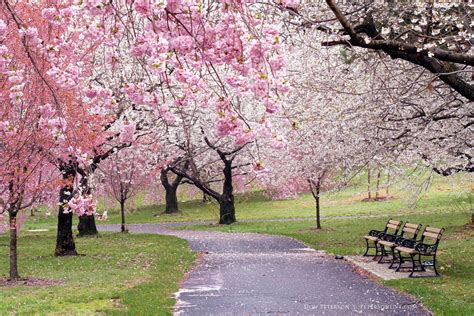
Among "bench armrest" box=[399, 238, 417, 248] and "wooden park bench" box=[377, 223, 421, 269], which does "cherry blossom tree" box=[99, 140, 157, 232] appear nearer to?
"wooden park bench" box=[377, 223, 421, 269]

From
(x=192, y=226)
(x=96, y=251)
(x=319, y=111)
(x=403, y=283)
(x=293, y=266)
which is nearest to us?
(x=403, y=283)

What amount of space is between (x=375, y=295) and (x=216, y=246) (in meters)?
12.6

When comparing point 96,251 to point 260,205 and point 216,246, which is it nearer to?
point 216,246

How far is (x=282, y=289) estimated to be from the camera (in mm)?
13383

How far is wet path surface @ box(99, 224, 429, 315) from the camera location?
11016 mm

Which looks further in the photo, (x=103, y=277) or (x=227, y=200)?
(x=227, y=200)

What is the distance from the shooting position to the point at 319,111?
20.2m

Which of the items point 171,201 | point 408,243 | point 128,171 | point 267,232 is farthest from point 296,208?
point 408,243

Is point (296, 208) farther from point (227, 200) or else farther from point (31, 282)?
point (31, 282)

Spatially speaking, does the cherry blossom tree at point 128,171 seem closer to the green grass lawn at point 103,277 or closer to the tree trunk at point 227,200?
the tree trunk at point 227,200

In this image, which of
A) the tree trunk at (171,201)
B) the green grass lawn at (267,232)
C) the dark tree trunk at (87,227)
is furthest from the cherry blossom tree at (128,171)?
the tree trunk at (171,201)

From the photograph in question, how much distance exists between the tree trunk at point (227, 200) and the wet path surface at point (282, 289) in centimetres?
1455

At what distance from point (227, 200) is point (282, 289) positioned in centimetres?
2319

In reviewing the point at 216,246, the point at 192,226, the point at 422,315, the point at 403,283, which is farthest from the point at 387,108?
the point at 192,226
